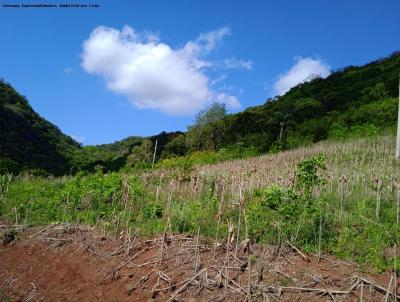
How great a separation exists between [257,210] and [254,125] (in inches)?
1296

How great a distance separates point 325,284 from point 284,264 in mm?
713

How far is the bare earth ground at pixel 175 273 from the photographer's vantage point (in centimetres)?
580

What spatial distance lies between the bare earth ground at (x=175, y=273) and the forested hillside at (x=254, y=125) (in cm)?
1827

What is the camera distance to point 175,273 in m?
6.84

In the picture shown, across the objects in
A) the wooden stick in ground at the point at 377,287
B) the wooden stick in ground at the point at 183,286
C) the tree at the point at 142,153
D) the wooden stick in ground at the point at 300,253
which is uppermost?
the tree at the point at 142,153

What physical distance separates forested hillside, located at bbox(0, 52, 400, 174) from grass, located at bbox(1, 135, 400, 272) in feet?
47.4

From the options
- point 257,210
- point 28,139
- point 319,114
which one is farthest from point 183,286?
A: point 28,139

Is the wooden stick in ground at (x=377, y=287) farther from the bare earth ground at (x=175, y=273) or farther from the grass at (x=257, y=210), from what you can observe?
the grass at (x=257, y=210)

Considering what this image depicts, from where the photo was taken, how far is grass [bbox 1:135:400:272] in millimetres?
7090

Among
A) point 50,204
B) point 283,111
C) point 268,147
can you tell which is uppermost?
point 283,111

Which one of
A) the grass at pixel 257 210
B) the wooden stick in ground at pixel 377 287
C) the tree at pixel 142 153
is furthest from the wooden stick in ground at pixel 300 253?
Result: the tree at pixel 142 153

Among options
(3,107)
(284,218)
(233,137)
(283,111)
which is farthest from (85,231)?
(3,107)

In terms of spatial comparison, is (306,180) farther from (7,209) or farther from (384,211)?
(7,209)

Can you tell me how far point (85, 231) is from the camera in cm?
980
